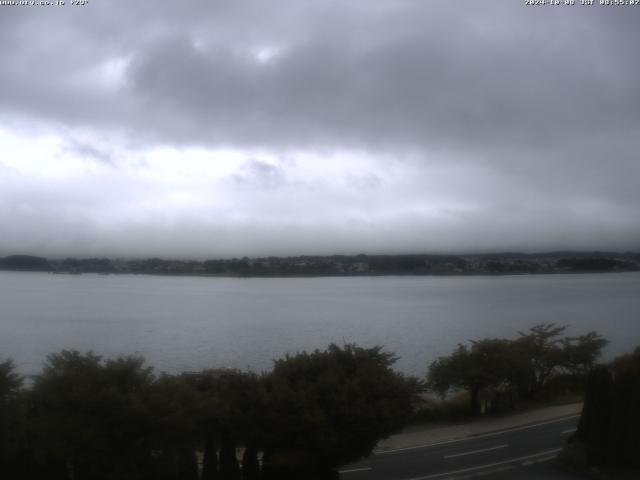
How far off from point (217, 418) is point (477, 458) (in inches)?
361

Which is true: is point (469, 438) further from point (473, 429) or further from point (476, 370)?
point (476, 370)

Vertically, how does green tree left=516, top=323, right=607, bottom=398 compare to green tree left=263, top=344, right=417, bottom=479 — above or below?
below

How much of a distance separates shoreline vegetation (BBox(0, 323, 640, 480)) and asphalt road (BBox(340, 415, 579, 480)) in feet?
5.61

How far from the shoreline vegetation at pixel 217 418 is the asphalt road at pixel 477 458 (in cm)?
171

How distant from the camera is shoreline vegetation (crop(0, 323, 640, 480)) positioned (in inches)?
593

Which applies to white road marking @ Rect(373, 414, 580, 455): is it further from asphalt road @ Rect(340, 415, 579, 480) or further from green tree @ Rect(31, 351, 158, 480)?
green tree @ Rect(31, 351, 158, 480)

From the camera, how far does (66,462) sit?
620 inches

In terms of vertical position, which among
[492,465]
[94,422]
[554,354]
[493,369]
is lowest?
[492,465]

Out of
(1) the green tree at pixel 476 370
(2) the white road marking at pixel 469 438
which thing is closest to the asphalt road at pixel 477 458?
(2) the white road marking at pixel 469 438

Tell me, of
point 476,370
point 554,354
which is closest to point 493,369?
point 476,370

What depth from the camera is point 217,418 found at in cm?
1675

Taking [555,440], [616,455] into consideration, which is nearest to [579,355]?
[555,440]

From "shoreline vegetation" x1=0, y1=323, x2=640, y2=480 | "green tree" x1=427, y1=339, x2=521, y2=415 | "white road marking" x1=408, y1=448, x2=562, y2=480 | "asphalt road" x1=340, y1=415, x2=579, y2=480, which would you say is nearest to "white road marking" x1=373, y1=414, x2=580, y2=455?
"asphalt road" x1=340, y1=415, x2=579, y2=480

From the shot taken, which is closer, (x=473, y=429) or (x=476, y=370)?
(x=473, y=429)
